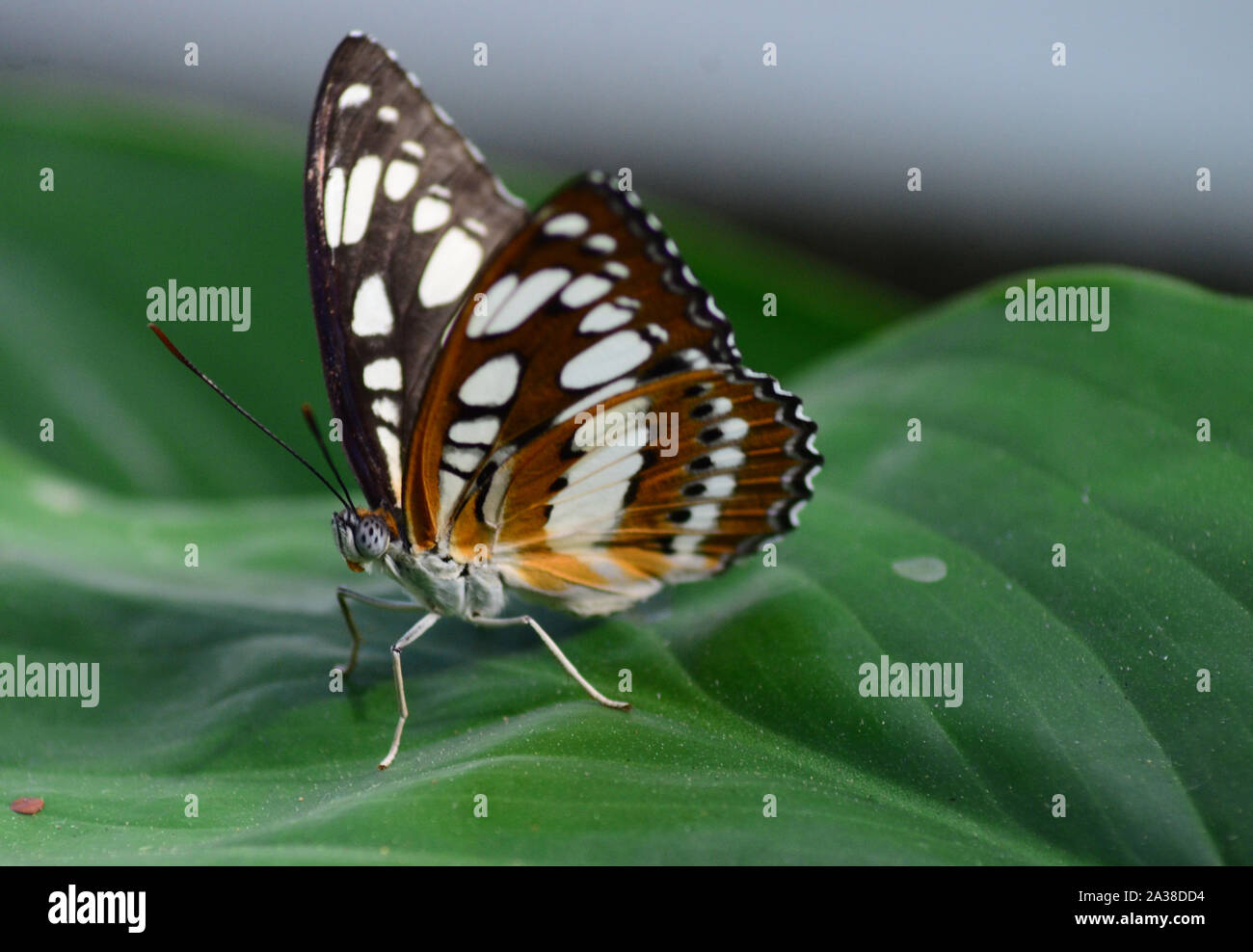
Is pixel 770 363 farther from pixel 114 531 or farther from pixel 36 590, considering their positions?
pixel 36 590

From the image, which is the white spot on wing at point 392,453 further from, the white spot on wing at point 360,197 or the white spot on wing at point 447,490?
the white spot on wing at point 360,197

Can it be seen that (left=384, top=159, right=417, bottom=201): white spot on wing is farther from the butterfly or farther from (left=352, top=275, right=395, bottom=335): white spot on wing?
(left=352, top=275, right=395, bottom=335): white spot on wing

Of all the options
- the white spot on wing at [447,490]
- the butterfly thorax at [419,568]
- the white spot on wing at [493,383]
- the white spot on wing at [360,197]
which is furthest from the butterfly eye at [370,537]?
the white spot on wing at [360,197]

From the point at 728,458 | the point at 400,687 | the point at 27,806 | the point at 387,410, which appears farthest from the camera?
the point at 728,458

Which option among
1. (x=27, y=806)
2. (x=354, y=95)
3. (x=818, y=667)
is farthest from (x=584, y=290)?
(x=27, y=806)

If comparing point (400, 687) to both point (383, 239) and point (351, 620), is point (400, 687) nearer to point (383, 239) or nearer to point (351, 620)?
point (351, 620)

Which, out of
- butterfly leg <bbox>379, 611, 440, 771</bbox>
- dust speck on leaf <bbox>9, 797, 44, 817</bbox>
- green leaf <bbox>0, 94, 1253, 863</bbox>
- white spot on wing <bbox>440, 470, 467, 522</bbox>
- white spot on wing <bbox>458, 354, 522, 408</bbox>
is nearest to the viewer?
green leaf <bbox>0, 94, 1253, 863</bbox>

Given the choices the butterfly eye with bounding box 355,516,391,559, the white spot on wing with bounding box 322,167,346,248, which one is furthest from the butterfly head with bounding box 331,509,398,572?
the white spot on wing with bounding box 322,167,346,248

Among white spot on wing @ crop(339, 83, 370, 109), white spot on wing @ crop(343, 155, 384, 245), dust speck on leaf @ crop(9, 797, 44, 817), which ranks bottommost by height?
dust speck on leaf @ crop(9, 797, 44, 817)
